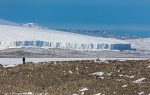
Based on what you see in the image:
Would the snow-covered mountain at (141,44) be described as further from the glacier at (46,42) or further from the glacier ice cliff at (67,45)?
the glacier ice cliff at (67,45)

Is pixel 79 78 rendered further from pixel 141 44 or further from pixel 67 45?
pixel 141 44

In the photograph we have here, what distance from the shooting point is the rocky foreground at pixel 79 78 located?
1569 cm

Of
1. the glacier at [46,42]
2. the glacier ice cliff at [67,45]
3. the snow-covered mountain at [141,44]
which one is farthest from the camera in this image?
the snow-covered mountain at [141,44]

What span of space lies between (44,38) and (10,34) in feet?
20.1

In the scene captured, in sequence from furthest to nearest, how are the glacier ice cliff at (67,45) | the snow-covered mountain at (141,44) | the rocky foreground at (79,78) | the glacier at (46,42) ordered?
the snow-covered mountain at (141,44), the glacier ice cliff at (67,45), the glacier at (46,42), the rocky foreground at (79,78)

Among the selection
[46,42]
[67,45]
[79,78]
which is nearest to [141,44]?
[67,45]

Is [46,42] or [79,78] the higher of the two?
[79,78]

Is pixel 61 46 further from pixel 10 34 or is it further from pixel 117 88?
pixel 117 88

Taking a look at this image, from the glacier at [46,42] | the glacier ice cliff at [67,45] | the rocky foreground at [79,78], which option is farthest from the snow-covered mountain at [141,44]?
the rocky foreground at [79,78]

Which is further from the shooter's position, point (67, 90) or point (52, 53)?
point (52, 53)

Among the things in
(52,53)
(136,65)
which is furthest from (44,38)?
(136,65)

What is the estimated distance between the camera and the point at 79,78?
17.5 m

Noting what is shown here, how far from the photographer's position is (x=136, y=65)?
64.5ft

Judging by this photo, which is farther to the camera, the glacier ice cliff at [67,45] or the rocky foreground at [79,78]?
the glacier ice cliff at [67,45]
